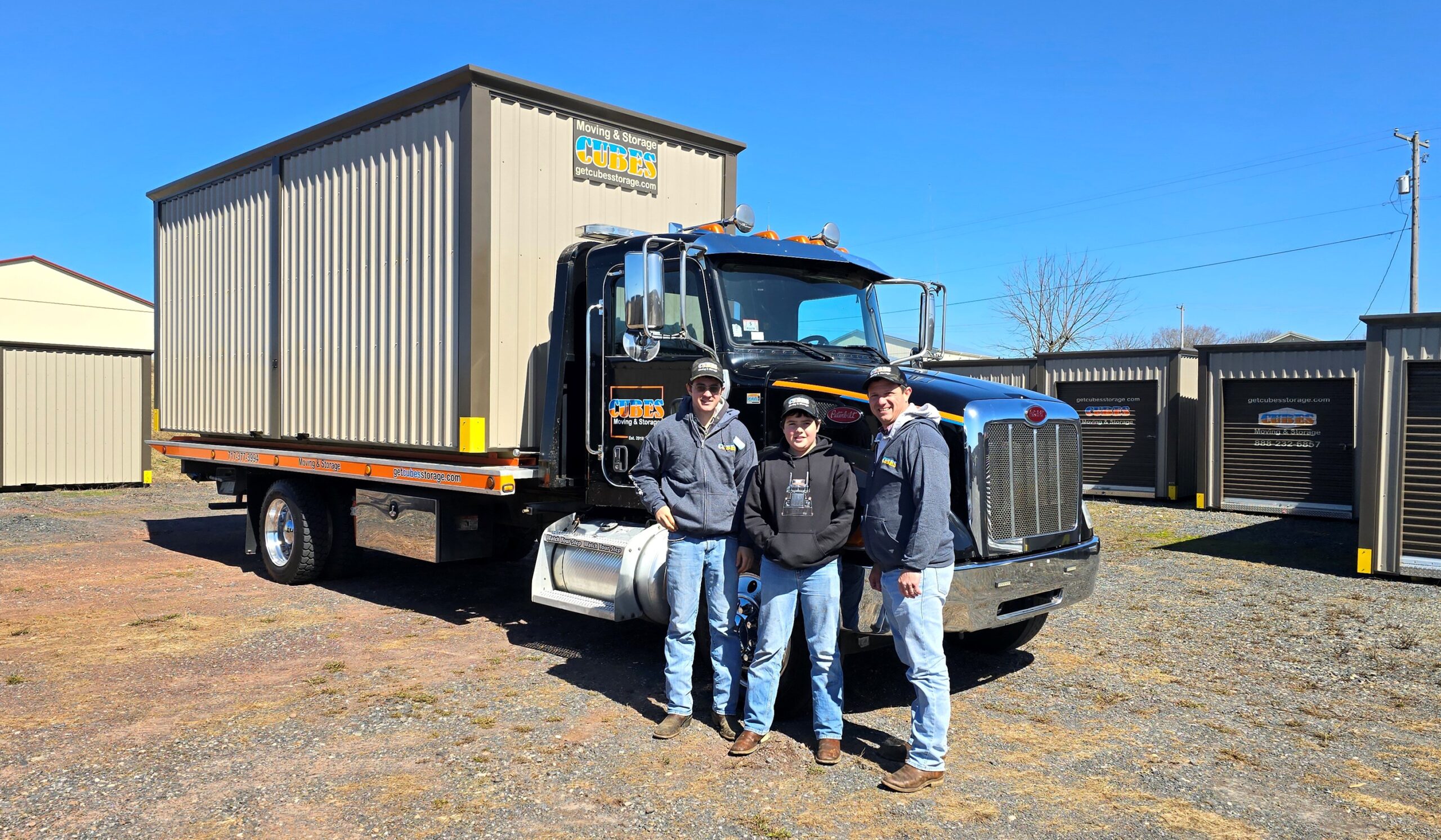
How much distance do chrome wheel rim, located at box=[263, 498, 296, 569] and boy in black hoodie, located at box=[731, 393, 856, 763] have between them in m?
5.98

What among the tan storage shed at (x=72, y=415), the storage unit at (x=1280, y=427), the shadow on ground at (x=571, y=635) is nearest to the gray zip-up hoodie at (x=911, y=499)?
the shadow on ground at (x=571, y=635)

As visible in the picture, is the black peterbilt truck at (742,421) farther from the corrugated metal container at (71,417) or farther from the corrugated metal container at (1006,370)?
the corrugated metal container at (71,417)

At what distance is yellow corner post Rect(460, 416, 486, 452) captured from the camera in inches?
265

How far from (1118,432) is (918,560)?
1423 cm

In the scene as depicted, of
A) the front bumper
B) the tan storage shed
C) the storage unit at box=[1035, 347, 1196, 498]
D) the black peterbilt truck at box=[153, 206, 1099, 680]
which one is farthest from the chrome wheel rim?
the storage unit at box=[1035, 347, 1196, 498]

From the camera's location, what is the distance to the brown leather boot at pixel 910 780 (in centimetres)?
432

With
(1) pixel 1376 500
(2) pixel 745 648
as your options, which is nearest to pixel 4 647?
(2) pixel 745 648

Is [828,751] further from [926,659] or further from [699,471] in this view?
[699,471]

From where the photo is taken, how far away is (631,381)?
6.36 m

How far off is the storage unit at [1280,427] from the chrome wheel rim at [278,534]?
508 inches

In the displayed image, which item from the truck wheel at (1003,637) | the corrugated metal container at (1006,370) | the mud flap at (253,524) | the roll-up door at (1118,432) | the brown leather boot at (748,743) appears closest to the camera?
the brown leather boot at (748,743)

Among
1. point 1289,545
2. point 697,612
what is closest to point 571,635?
point 697,612

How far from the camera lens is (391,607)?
8.27 meters

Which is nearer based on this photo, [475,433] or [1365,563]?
[475,433]
